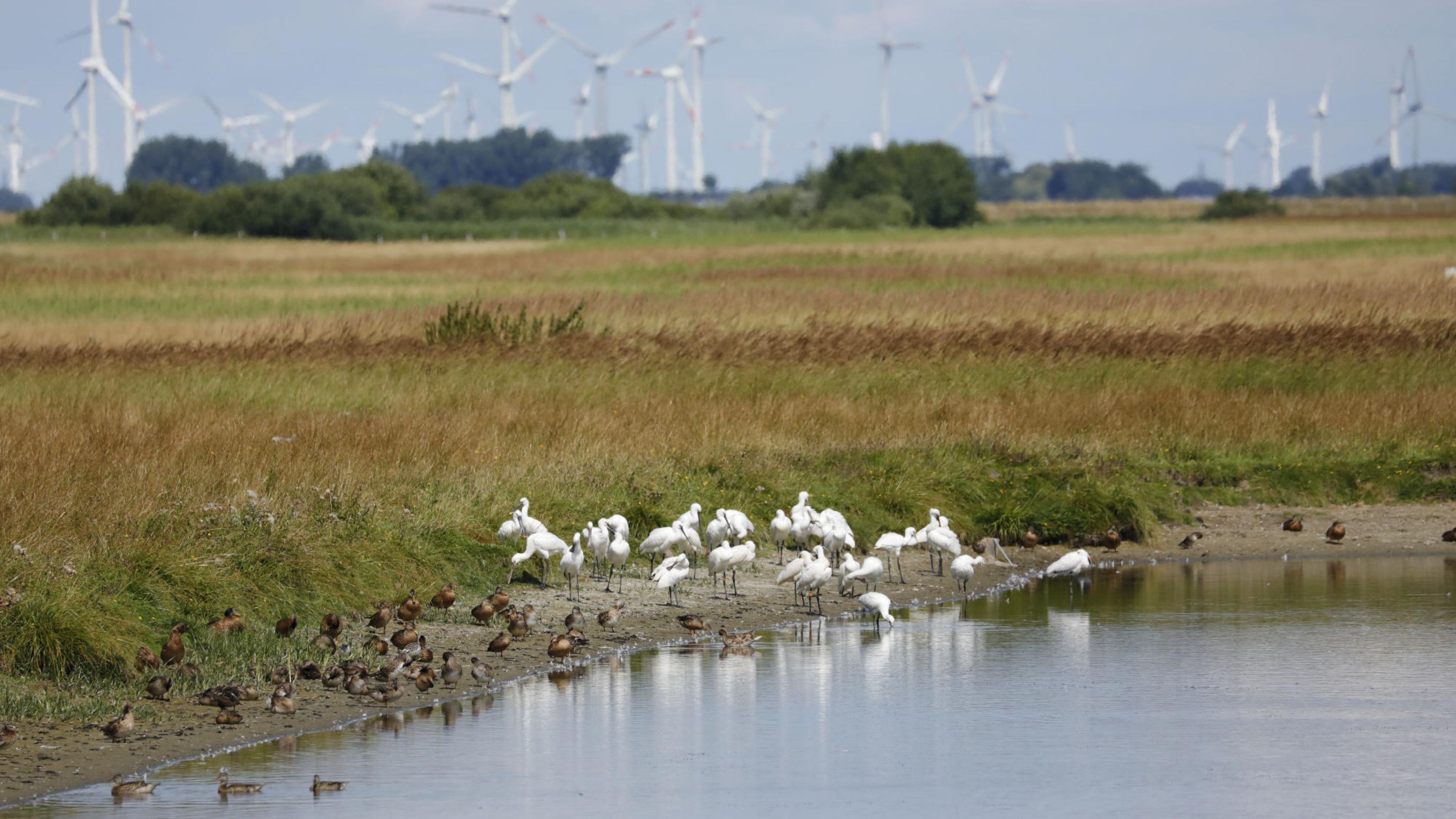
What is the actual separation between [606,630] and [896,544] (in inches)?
139

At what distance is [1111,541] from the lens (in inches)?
790

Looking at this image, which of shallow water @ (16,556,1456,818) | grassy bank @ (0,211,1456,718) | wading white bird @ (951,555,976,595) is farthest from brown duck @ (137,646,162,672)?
wading white bird @ (951,555,976,595)

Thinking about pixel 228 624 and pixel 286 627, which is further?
pixel 286 627

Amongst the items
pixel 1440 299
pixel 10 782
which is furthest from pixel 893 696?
pixel 1440 299

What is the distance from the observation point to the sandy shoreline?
1067 cm

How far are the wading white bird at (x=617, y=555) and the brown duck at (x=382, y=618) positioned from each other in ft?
8.75

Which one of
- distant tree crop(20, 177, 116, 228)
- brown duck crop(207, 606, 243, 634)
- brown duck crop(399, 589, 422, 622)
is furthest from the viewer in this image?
distant tree crop(20, 177, 116, 228)

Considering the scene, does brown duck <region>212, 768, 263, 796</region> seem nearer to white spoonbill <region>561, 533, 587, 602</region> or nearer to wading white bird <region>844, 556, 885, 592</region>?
white spoonbill <region>561, 533, 587, 602</region>

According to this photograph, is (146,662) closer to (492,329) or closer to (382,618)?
(382,618)

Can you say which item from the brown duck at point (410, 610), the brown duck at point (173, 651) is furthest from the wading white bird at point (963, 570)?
the brown duck at point (173, 651)

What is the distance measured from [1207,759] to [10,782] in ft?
24.1

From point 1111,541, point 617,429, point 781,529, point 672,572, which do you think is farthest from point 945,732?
point 617,429

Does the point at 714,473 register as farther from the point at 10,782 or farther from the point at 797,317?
the point at 797,317

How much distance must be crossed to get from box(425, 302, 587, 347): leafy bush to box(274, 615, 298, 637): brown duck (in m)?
18.0
